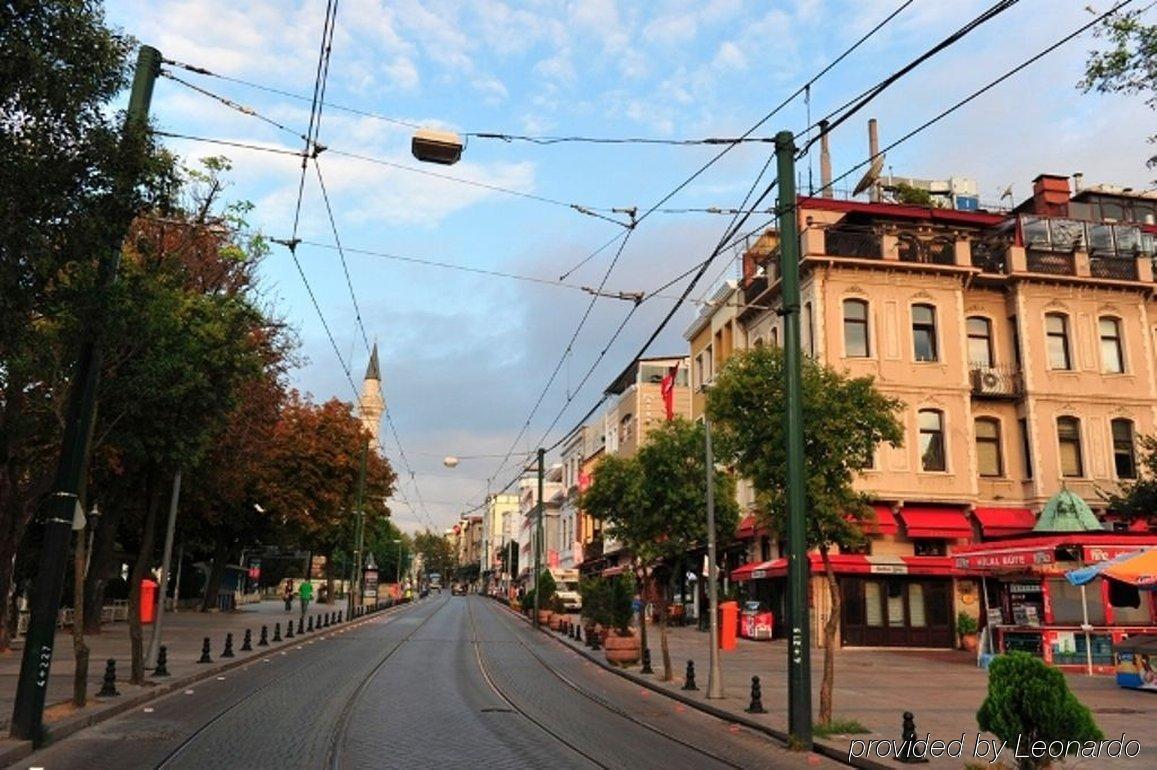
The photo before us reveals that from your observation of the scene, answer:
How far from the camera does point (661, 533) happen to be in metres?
22.9

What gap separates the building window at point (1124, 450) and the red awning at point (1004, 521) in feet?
12.4

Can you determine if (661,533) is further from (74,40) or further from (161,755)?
(74,40)

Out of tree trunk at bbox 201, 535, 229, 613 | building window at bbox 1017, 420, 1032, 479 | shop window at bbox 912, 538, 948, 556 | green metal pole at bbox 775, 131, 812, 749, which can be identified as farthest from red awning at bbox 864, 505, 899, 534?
tree trunk at bbox 201, 535, 229, 613

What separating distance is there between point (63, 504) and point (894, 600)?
87.1 feet

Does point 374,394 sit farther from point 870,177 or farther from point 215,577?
point 870,177

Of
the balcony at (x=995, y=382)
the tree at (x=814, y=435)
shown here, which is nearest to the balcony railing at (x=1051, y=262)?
the balcony at (x=995, y=382)

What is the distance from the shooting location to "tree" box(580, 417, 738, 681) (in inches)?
873

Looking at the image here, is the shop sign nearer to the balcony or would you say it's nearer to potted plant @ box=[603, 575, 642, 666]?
the balcony

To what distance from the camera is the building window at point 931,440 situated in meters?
32.0

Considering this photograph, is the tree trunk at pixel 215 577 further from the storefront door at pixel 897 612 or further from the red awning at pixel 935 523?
the red awning at pixel 935 523

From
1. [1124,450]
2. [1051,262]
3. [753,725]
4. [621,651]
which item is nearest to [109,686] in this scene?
[753,725]

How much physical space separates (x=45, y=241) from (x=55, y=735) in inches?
255

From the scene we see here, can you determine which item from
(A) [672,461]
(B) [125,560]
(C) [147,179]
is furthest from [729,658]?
(B) [125,560]

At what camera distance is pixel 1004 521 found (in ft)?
103
